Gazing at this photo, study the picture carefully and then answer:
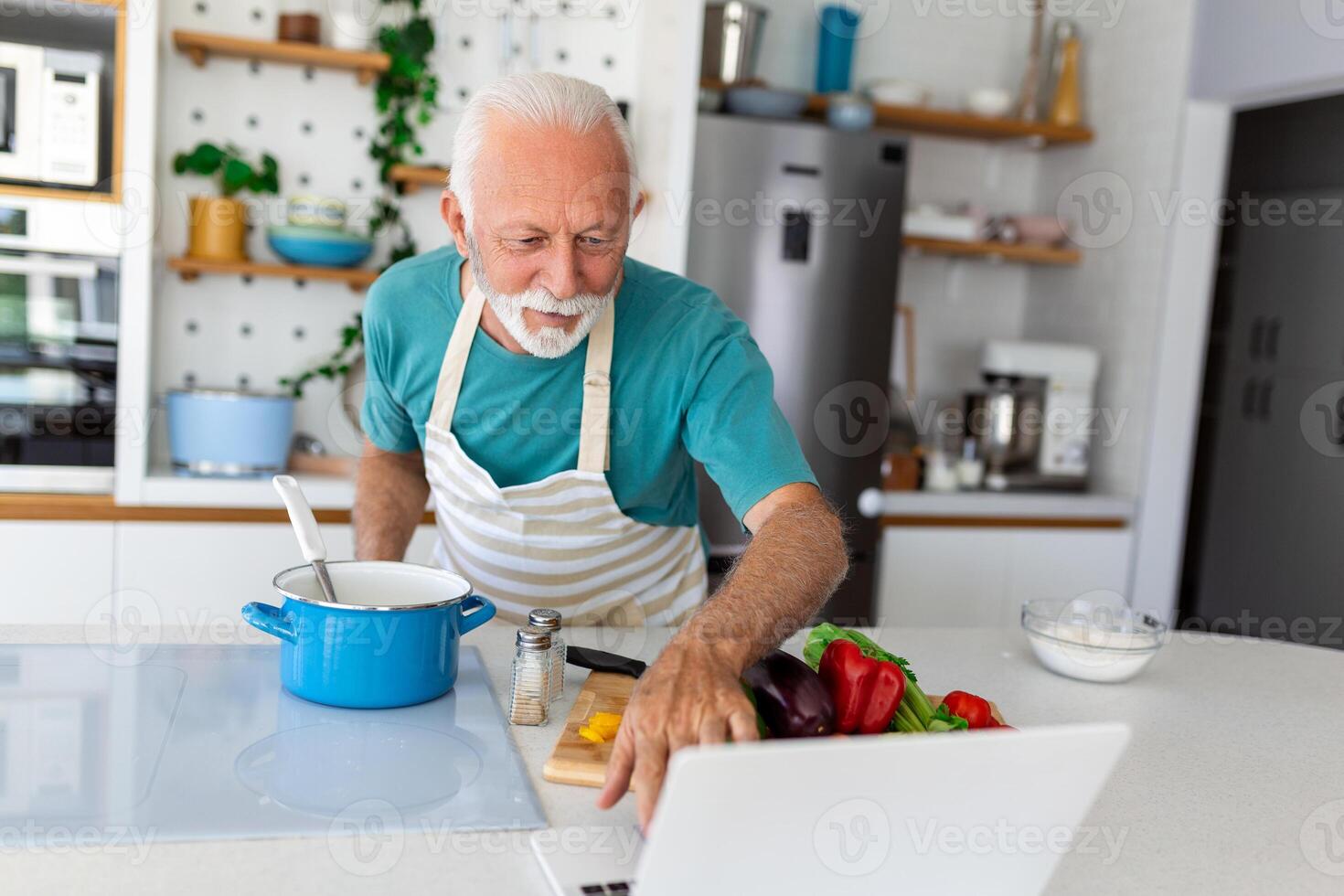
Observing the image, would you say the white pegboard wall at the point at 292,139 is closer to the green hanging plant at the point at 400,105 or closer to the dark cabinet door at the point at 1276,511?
the green hanging plant at the point at 400,105

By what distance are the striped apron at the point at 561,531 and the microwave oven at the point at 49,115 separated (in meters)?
1.48

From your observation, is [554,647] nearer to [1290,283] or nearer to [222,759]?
[222,759]

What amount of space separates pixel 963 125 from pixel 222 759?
3.00 metres

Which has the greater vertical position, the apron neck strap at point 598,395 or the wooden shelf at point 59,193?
the wooden shelf at point 59,193

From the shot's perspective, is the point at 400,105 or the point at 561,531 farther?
the point at 400,105

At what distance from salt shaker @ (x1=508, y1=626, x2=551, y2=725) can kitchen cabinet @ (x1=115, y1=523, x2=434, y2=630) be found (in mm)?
1582

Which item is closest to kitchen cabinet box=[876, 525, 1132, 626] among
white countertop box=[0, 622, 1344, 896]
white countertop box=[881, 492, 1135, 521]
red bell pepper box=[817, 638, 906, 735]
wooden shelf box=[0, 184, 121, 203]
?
white countertop box=[881, 492, 1135, 521]

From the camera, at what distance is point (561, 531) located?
159 centimetres

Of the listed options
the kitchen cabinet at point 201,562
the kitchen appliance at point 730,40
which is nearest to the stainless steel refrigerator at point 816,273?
the kitchen appliance at point 730,40

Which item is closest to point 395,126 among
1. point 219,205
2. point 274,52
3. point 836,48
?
point 274,52

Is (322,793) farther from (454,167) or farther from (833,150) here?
(833,150)

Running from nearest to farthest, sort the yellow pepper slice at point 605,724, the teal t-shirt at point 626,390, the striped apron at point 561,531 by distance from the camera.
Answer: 1. the yellow pepper slice at point 605,724
2. the teal t-shirt at point 626,390
3. the striped apron at point 561,531

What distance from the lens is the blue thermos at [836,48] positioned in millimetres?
3318

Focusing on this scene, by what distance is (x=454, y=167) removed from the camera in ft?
4.67
